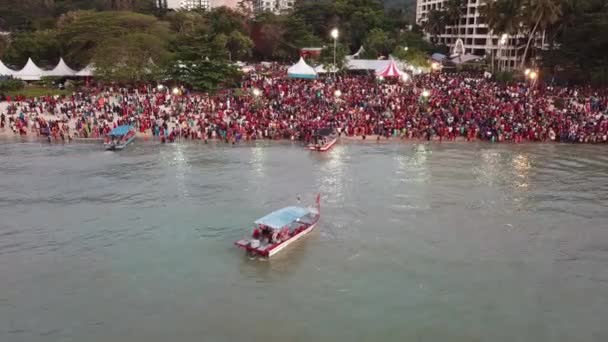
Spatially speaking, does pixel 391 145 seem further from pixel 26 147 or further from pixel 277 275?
pixel 26 147

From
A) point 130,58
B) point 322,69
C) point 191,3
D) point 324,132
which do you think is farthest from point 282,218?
point 191,3

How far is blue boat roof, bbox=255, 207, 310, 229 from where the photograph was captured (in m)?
18.6

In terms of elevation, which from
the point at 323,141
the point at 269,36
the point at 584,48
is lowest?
the point at 323,141

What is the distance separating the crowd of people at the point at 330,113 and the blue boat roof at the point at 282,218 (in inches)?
664

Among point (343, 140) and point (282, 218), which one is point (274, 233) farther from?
point (343, 140)

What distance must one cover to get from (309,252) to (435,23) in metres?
81.8

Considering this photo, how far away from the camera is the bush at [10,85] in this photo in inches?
1992

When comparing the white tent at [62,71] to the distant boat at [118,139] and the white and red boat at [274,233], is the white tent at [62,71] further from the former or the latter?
the white and red boat at [274,233]

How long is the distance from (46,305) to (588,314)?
53.7 ft

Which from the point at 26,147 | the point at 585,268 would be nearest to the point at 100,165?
the point at 26,147

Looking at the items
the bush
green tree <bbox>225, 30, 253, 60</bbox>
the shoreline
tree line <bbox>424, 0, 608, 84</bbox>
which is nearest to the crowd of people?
the shoreline

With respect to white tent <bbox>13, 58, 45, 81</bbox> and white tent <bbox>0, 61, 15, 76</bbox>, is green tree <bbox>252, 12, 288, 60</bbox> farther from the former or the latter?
white tent <bbox>0, 61, 15, 76</bbox>

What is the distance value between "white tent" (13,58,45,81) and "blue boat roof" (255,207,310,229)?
152 feet

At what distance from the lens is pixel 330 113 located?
3972 centimetres
